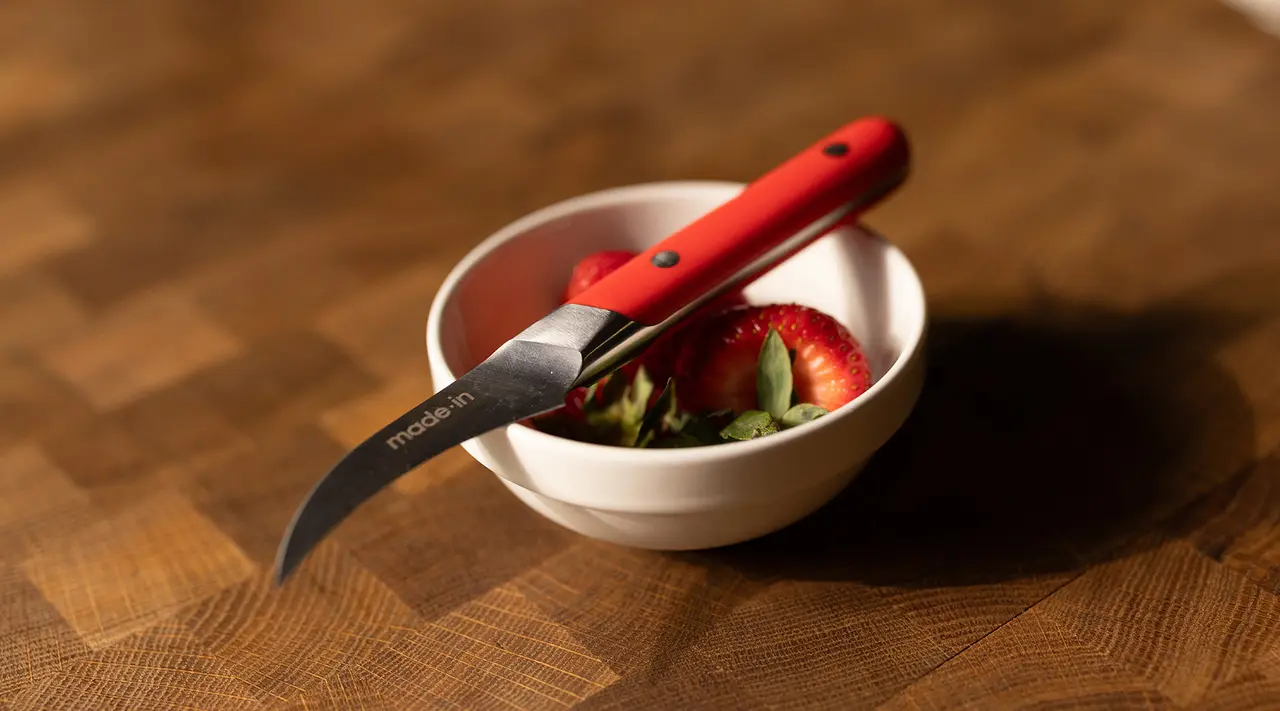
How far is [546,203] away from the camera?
107 cm

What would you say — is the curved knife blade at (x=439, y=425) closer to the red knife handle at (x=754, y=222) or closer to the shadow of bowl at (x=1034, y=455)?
the red knife handle at (x=754, y=222)

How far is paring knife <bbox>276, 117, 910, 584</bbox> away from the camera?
56 cm

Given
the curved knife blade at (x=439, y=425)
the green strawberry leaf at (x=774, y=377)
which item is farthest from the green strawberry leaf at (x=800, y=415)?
the curved knife blade at (x=439, y=425)

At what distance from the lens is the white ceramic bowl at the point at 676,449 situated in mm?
600

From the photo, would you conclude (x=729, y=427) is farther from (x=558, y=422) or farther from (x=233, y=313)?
(x=233, y=313)

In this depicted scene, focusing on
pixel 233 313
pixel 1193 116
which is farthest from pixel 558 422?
pixel 1193 116

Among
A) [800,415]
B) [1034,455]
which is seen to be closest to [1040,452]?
[1034,455]

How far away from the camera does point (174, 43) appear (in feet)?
4.55

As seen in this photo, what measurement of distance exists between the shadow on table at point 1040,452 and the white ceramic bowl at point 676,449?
52mm

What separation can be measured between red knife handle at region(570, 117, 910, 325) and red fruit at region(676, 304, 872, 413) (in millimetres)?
31

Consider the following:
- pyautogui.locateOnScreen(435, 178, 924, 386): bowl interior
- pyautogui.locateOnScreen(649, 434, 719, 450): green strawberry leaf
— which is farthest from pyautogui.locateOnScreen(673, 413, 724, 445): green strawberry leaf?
pyautogui.locateOnScreen(435, 178, 924, 386): bowl interior

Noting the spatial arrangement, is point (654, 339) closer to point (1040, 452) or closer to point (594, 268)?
point (594, 268)

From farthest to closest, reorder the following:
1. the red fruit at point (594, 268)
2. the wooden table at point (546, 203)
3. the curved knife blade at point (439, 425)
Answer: the red fruit at point (594, 268) < the wooden table at point (546, 203) < the curved knife blade at point (439, 425)

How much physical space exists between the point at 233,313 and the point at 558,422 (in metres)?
0.38
